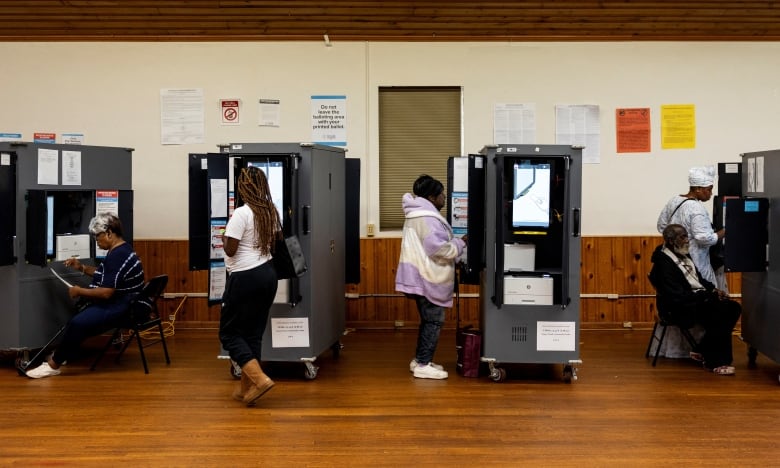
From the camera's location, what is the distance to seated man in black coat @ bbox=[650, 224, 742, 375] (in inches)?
231

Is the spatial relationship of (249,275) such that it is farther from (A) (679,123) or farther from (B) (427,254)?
(A) (679,123)

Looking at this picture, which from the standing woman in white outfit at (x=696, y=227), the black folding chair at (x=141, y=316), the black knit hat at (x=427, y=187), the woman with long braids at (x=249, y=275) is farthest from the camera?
the standing woman in white outfit at (x=696, y=227)

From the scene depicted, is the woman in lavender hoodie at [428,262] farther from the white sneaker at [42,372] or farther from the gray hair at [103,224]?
the white sneaker at [42,372]

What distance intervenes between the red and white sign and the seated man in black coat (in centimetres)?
433

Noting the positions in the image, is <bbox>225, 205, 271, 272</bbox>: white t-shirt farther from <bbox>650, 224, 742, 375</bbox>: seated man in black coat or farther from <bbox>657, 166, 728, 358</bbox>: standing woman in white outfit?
<bbox>657, 166, 728, 358</bbox>: standing woman in white outfit

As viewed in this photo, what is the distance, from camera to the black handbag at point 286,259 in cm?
508

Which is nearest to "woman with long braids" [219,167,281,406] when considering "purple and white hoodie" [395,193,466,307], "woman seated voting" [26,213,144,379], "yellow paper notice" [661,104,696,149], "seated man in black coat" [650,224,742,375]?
"purple and white hoodie" [395,193,466,307]

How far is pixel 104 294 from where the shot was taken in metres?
5.84

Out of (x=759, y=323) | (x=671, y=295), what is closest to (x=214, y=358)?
(x=671, y=295)

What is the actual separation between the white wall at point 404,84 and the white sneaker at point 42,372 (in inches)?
98.0

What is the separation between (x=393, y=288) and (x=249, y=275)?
10.5 ft

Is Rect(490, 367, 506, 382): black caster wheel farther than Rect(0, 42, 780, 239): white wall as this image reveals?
No

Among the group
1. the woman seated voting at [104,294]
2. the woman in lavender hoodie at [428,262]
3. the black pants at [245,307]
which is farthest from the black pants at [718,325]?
the woman seated voting at [104,294]
